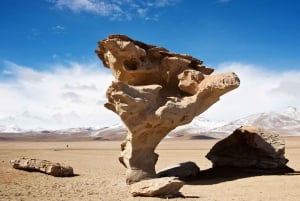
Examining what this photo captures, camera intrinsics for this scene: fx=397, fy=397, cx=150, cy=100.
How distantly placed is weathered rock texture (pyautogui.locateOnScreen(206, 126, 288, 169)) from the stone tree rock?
3.55m

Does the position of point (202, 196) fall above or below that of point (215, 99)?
below

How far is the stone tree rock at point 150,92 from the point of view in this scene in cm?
1731

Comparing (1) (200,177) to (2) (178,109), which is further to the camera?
(1) (200,177)

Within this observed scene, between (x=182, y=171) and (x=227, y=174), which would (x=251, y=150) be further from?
(x=182, y=171)

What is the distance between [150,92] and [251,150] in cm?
738

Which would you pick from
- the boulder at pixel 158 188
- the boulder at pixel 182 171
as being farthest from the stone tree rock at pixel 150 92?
the boulder at pixel 158 188

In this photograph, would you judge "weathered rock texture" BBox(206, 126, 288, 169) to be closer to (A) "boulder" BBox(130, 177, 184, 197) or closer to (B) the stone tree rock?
(B) the stone tree rock

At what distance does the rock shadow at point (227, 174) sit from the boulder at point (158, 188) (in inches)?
206

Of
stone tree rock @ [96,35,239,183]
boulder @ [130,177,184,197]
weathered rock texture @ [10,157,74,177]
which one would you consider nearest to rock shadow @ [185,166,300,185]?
stone tree rock @ [96,35,239,183]

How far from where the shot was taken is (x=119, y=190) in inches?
638

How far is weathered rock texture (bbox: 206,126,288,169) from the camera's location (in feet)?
69.2

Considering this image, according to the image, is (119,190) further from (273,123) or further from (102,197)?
(273,123)

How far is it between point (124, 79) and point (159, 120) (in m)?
3.14

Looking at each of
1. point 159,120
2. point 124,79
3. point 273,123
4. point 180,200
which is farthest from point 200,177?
point 273,123
